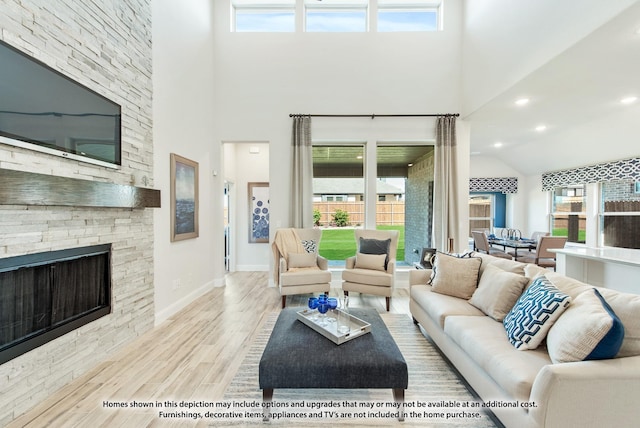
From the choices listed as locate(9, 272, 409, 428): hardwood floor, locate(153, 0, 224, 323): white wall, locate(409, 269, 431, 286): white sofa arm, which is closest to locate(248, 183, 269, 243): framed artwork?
locate(153, 0, 224, 323): white wall

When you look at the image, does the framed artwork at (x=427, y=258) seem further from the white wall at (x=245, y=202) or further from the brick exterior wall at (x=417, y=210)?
the white wall at (x=245, y=202)

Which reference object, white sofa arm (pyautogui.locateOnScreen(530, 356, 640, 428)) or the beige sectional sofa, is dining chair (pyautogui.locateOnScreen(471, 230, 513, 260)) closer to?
the beige sectional sofa

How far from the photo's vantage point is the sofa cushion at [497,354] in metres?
1.35

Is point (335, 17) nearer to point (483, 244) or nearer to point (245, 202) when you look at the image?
point (245, 202)

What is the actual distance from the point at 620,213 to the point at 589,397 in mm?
6221

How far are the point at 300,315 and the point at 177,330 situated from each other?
1647mm

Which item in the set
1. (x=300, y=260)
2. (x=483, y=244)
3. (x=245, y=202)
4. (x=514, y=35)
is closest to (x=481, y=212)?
(x=483, y=244)

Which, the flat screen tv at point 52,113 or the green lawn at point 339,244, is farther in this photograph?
the green lawn at point 339,244

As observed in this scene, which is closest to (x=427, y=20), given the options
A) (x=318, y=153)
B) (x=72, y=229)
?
(x=318, y=153)

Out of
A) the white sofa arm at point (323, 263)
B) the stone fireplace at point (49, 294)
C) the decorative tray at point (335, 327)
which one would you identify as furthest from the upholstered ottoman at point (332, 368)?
the white sofa arm at point (323, 263)

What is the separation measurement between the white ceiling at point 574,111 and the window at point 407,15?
1897mm

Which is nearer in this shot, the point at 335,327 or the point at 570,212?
the point at 335,327

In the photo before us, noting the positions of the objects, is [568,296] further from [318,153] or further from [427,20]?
[427,20]

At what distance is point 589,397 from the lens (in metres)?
1.21
